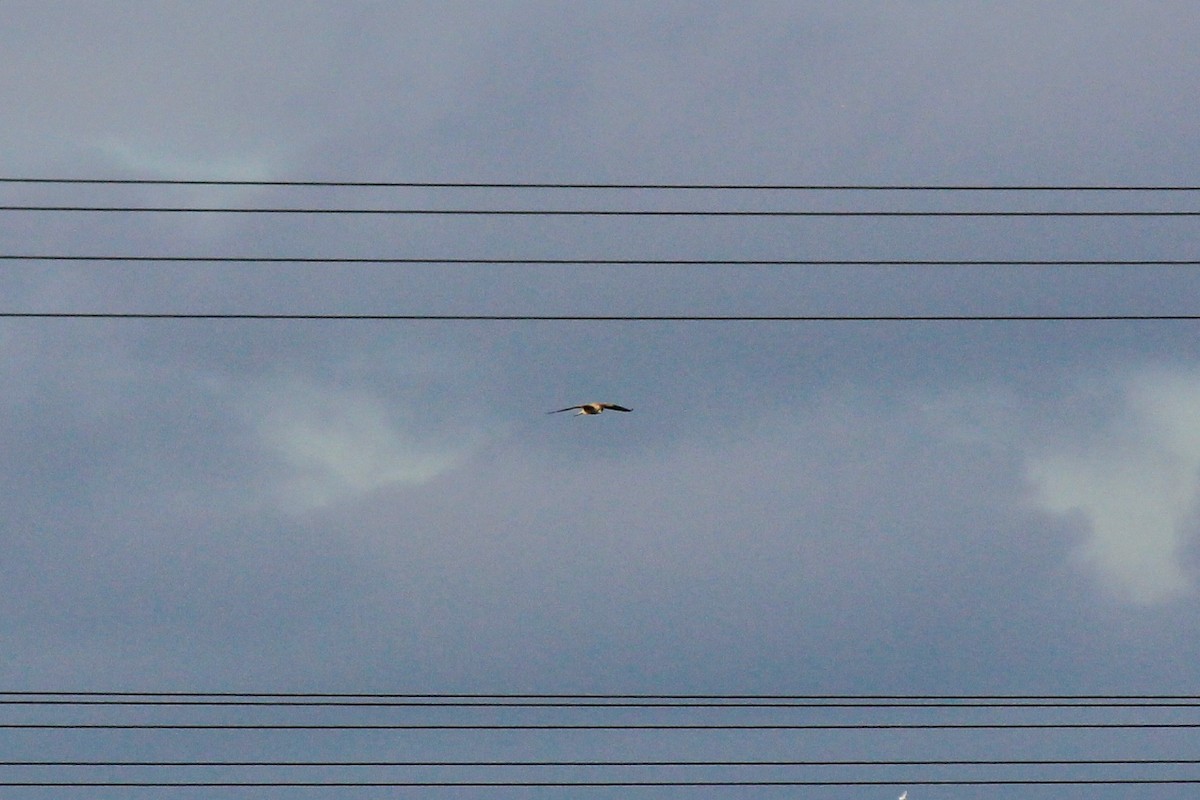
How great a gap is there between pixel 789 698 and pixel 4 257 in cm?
2015

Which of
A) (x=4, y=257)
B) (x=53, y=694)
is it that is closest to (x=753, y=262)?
(x=4, y=257)

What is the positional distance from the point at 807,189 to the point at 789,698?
11.4m

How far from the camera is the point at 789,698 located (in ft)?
88.5

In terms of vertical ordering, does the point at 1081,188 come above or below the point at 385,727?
above

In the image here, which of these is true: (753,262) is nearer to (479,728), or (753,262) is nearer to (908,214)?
(908,214)

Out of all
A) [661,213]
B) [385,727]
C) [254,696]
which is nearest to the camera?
[254,696]

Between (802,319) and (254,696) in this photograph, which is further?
(802,319)

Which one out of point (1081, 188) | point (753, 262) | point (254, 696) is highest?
point (1081, 188)

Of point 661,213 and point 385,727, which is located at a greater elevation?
point 661,213

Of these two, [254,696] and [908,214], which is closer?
[254,696]

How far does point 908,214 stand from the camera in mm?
27297

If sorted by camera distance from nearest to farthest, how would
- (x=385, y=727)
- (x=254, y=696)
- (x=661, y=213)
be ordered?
1. (x=254, y=696)
2. (x=661, y=213)
3. (x=385, y=727)

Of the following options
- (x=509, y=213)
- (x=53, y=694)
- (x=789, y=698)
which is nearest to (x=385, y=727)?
(x=53, y=694)

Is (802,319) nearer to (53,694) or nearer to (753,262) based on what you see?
(753,262)
